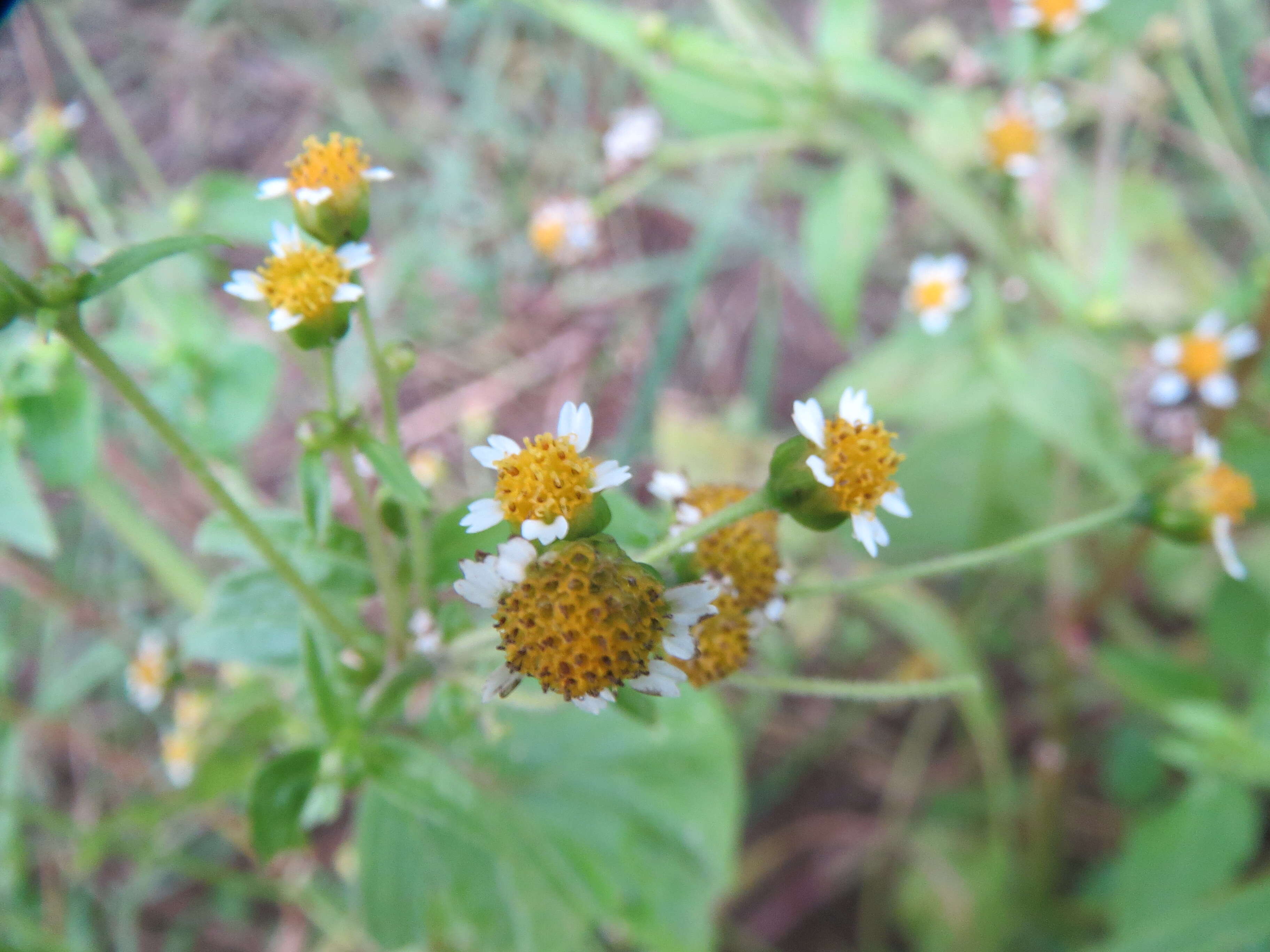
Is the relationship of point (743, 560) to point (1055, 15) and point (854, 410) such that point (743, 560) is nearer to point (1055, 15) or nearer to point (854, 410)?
point (854, 410)

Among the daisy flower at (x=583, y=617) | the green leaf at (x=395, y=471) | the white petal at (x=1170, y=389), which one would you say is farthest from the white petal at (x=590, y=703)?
the white petal at (x=1170, y=389)

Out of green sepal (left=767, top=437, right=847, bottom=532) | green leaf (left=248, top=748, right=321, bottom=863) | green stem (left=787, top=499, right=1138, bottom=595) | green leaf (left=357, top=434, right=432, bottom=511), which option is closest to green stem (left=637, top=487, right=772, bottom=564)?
green sepal (left=767, top=437, right=847, bottom=532)

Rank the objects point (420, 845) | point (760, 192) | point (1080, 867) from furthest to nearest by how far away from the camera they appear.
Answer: point (760, 192), point (1080, 867), point (420, 845)

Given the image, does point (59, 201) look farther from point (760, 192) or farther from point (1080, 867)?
point (1080, 867)

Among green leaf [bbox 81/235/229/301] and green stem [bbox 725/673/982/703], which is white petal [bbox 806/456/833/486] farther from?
green leaf [bbox 81/235/229/301]

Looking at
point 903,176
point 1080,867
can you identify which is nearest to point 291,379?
point 903,176

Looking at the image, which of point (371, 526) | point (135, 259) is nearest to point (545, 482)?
point (371, 526)

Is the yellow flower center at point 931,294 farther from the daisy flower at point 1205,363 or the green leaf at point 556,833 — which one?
the green leaf at point 556,833

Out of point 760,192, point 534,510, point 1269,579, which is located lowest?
point 534,510
